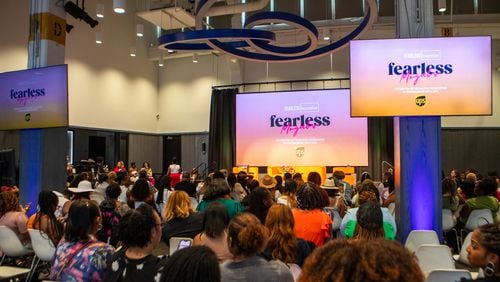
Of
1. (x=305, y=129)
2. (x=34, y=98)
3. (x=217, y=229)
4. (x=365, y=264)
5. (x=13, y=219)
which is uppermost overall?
(x=34, y=98)

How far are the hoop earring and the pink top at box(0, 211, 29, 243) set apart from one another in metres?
4.61

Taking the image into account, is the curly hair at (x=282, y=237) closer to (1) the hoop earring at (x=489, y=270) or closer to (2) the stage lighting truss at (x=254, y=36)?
(1) the hoop earring at (x=489, y=270)

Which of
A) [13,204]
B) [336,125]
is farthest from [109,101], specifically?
[13,204]

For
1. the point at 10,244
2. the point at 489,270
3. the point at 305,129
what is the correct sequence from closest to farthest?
the point at 489,270 → the point at 10,244 → the point at 305,129

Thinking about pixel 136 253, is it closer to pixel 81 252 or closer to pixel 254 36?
pixel 81 252

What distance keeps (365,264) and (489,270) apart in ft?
4.52

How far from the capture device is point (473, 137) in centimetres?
1525

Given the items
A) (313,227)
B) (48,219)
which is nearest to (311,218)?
(313,227)

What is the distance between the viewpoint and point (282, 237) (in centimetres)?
295

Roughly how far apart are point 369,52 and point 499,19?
10164 millimetres

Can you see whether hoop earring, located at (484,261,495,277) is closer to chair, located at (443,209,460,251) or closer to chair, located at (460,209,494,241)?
chair, located at (460,209,494,241)

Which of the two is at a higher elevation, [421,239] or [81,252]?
[81,252]

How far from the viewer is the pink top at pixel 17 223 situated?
16.5ft

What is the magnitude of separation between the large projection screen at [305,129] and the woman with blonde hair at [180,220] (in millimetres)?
10126
